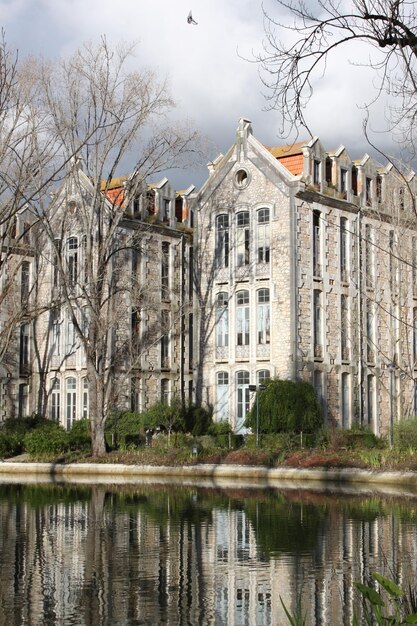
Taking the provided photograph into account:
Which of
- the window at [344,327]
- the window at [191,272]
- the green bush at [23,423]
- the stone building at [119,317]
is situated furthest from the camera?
the window at [191,272]

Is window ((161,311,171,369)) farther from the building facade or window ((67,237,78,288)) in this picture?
window ((67,237,78,288))

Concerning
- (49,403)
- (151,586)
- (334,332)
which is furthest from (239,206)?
(151,586)

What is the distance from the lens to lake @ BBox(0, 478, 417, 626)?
36.8ft

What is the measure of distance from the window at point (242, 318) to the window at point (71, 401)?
8.37 m

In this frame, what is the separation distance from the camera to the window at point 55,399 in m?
48.6

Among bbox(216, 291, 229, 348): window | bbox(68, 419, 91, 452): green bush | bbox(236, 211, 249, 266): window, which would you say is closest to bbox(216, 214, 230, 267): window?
bbox(236, 211, 249, 266): window

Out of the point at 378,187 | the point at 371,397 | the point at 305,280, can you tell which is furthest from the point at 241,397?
the point at 378,187

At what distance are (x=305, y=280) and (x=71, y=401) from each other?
12771 mm

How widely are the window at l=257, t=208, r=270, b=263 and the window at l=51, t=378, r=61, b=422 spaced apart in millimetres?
11737

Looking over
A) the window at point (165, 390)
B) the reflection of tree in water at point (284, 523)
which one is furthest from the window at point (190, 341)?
the reflection of tree in water at point (284, 523)

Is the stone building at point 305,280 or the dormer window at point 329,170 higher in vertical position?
the dormer window at point 329,170

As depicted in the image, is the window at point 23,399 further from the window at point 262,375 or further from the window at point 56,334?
the window at point 262,375

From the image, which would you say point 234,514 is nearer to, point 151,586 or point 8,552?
point 8,552

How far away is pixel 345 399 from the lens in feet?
147
